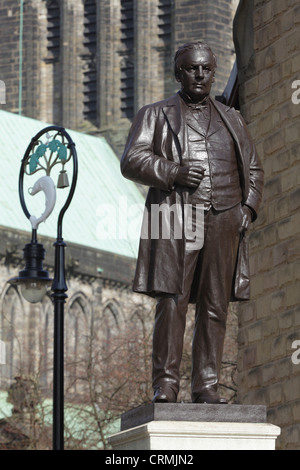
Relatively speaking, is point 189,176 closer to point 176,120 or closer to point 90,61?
point 176,120

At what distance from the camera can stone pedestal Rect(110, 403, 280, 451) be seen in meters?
8.54

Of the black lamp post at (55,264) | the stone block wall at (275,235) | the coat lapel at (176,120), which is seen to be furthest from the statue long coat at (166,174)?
the black lamp post at (55,264)

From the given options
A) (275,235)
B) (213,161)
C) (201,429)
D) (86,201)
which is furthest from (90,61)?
(201,429)

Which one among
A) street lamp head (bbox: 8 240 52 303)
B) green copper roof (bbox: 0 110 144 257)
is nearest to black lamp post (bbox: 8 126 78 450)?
street lamp head (bbox: 8 240 52 303)

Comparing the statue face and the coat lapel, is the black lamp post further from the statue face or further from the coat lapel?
the statue face

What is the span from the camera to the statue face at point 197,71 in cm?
935

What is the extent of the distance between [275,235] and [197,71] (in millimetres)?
5754

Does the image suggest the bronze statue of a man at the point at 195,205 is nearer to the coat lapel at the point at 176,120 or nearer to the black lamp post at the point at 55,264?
the coat lapel at the point at 176,120

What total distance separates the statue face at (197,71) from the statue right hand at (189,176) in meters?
0.49

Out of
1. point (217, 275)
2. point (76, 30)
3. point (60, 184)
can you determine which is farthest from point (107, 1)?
point (217, 275)

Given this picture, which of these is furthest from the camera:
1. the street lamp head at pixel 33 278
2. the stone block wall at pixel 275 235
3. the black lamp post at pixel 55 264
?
the street lamp head at pixel 33 278

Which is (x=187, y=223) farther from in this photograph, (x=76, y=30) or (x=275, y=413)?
(x=76, y=30)

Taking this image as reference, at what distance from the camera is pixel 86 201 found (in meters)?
56.2
